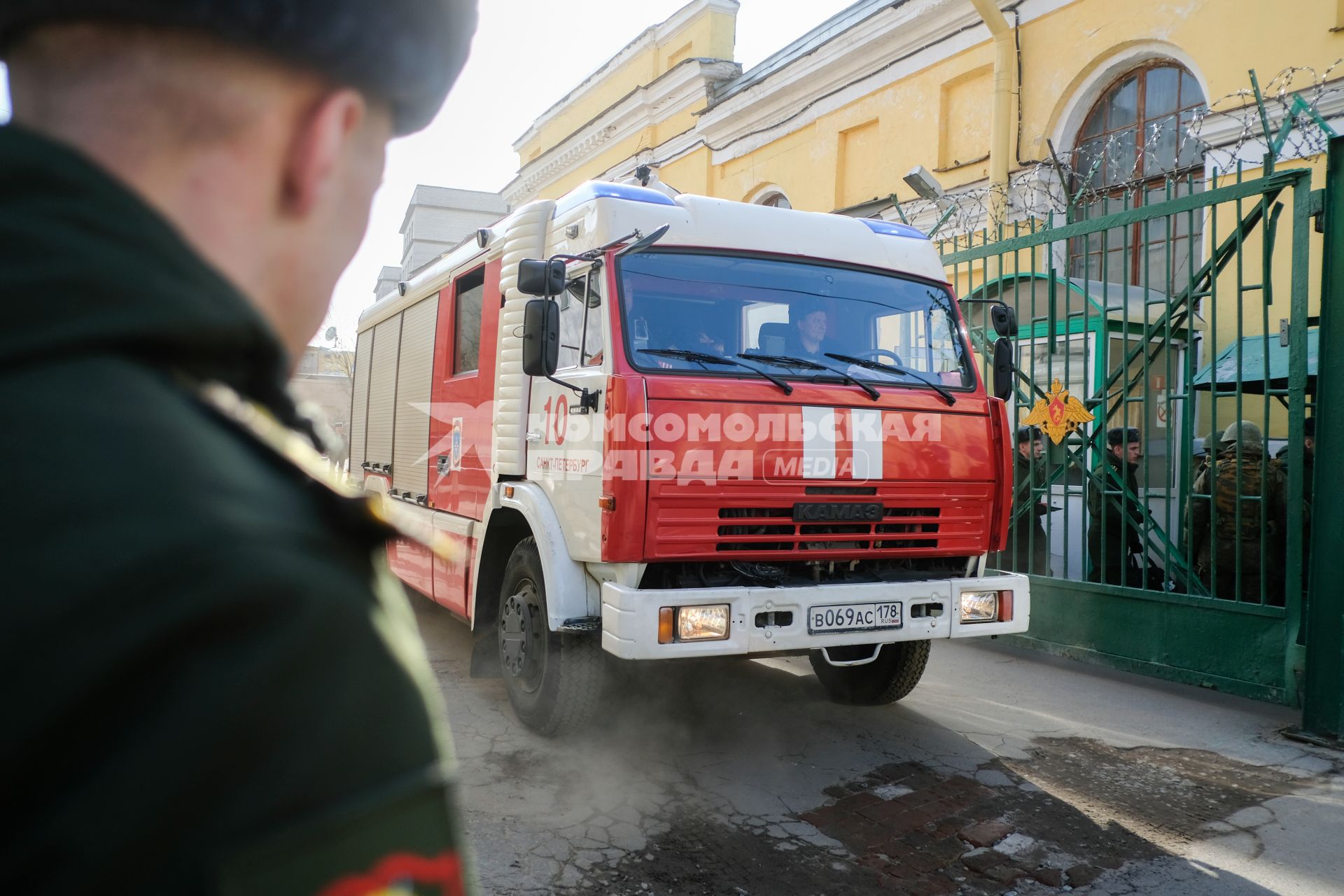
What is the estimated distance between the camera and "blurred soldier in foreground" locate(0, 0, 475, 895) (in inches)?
19.7

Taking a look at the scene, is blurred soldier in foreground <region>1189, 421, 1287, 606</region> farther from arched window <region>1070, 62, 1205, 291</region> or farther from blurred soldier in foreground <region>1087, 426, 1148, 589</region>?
arched window <region>1070, 62, 1205, 291</region>

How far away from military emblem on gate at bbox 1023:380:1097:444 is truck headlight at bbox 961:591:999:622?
2.47 metres

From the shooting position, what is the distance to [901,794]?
4328 millimetres

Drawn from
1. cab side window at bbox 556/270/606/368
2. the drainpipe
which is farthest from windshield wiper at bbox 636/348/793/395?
the drainpipe

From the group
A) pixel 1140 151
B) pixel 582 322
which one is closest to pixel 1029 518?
pixel 582 322

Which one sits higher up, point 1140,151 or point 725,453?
point 1140,151

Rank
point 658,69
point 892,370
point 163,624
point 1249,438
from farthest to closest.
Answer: point 658,69, point 1249,438, point 892,370, point 163,624

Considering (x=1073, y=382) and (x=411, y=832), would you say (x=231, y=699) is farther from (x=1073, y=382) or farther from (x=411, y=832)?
(x=1073, y=382)

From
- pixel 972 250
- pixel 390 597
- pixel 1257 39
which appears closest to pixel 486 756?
pixel 390 597

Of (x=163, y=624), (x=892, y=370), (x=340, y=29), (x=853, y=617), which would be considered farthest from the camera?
(x=892, y=370)

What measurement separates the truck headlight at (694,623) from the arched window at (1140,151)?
7339 mm

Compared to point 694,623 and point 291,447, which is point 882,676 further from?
point 291,447

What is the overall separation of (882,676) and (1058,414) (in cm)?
257

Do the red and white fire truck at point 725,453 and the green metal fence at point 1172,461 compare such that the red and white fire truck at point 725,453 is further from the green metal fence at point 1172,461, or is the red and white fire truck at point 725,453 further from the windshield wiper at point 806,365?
the green metal fence at point 1172,461
